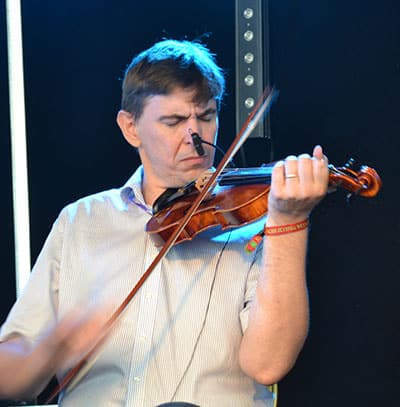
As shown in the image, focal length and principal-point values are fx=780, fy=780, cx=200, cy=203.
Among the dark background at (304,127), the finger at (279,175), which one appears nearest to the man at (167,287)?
the finger at (279,175)

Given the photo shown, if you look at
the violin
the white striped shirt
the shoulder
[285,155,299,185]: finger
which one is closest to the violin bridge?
the violin

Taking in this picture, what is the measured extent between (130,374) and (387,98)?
1.25m

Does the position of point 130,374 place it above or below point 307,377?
above

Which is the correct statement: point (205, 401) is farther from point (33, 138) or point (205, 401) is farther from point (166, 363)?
point (33, 138)

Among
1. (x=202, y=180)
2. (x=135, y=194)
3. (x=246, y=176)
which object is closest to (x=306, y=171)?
(x=246, y=176)

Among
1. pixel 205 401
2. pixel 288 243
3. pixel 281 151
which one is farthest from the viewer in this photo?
pixel 281 151

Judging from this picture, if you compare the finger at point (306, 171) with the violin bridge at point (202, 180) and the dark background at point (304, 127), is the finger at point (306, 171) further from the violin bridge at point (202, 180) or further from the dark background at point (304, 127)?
the dark background at point (304, 127)

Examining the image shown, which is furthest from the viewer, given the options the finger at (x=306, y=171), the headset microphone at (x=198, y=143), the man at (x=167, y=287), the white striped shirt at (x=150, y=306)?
the headset microphone at (x=198, y=143)

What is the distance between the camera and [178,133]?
204cm

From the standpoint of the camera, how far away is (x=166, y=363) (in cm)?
187

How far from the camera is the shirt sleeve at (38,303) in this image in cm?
196

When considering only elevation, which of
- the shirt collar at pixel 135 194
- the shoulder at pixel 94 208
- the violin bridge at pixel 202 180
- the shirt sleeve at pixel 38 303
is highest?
the violin bridge at pixel 202 180

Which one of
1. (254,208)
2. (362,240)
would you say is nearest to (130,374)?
(254,208)

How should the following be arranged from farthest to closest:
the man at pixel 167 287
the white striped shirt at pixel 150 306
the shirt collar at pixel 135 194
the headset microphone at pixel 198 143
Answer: the shirt collar at pixel 135 194 < the headset microphone at pixel 198 143 < the white striped shirt at pixel 150 306 < the man at pixel 167 287
